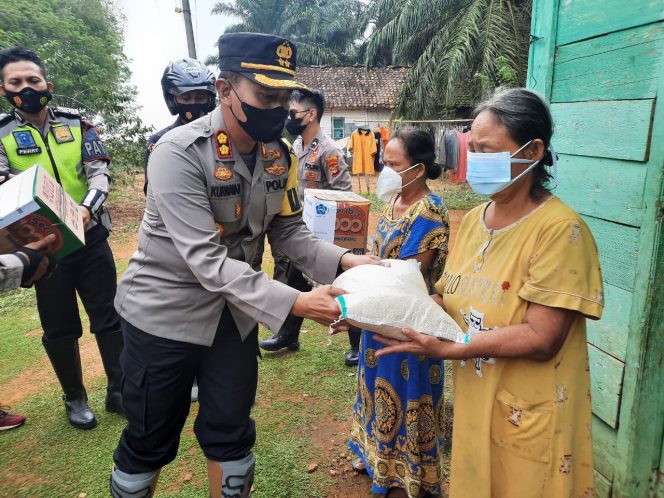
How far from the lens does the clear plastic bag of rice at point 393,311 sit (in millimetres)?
1630

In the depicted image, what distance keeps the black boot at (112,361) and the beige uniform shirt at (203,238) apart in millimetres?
1466

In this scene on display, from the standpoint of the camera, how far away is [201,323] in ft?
6.48

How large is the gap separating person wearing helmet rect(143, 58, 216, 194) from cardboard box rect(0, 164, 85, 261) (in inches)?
48.9

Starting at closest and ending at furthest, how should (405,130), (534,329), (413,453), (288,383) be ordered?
(534,329) → (413,453) → (405,130) → (288,383)

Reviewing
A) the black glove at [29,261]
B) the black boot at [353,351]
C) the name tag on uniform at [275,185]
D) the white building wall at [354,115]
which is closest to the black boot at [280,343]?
the black boot at [353,351]

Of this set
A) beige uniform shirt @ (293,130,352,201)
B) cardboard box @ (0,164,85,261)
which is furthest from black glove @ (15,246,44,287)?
beige uniform shirt @ (293,130,352,201)

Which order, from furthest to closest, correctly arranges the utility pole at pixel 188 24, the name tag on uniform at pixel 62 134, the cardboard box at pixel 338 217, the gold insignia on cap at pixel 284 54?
the utility pole at pixel 188 24
the cardboard box at pixel 338 217
the name tag on uniform at pixel 62 134
the gold insignia on cap at pixel 284 54

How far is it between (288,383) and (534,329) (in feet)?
9.07

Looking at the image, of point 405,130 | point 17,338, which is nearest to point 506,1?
point 405,130

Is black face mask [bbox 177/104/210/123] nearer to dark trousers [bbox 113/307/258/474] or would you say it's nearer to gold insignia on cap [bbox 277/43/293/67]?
gold insignia on cap [bbox 277/43/293/67]

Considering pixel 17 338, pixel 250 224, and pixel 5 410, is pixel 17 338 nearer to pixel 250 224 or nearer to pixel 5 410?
pixel 5 410

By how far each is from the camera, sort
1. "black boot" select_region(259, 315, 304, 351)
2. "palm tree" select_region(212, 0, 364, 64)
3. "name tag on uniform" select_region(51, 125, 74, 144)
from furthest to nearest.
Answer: "palm tree" select_region(212, 0, 364, 64) < "black boot" select_region(259, 315, 304, 351) < "name tag on uniform" select_region(51, 125, 74, 144)

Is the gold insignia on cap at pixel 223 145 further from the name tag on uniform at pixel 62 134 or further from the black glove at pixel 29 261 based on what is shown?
the name tag on uniform at pixel 62 134

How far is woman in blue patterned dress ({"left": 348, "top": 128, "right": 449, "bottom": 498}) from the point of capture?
2395 millimetres
